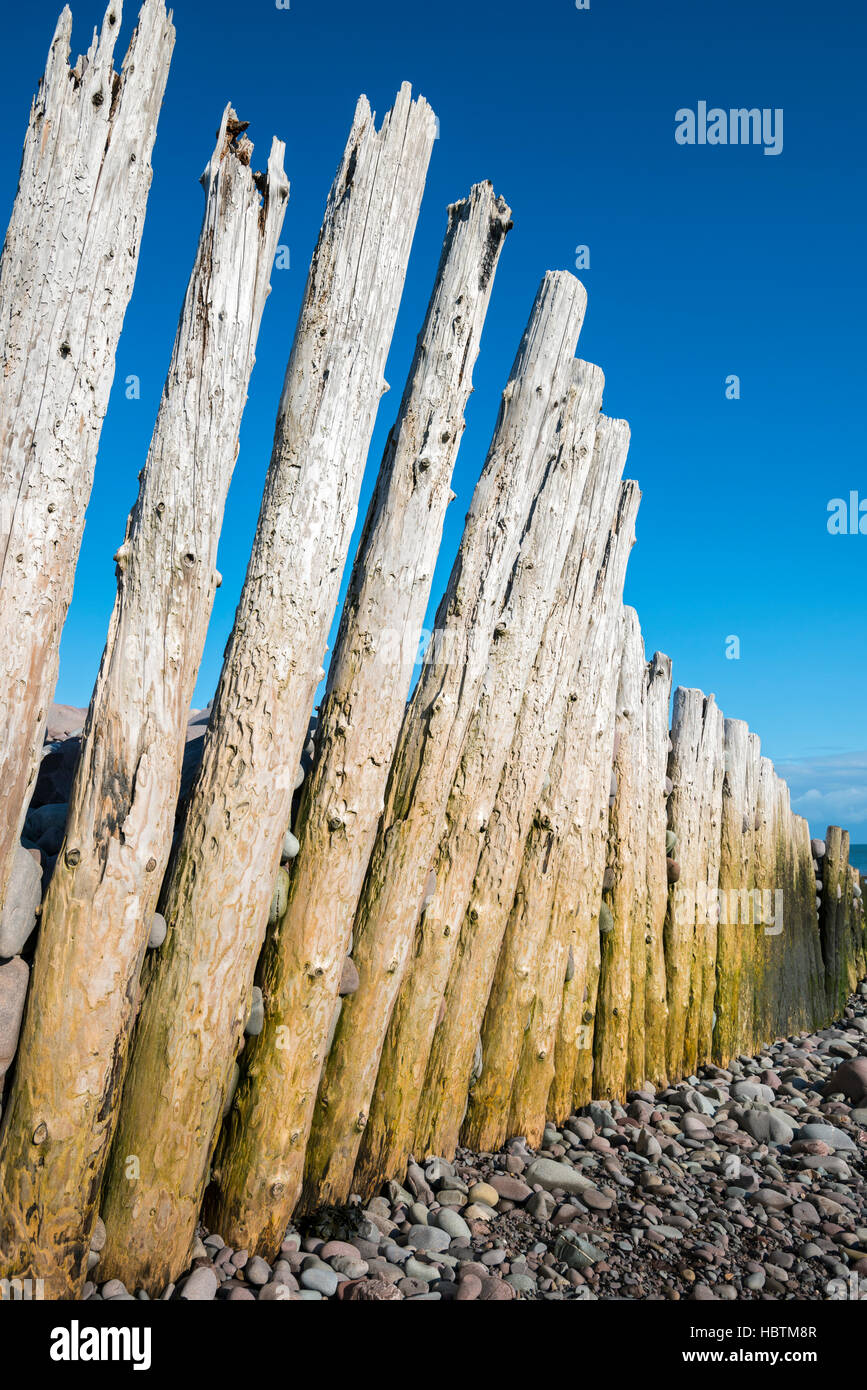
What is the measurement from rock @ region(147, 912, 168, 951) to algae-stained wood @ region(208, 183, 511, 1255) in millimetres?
428

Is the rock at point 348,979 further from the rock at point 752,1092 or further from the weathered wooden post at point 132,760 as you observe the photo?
the rock at point 752,1092

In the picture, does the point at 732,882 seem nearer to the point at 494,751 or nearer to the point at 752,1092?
the point at 752,1092

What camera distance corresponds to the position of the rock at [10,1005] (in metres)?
2.39

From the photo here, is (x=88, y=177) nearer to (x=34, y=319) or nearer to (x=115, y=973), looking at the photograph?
(x=34, y=319)

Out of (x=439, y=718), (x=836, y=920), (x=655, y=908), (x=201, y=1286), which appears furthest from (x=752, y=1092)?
(x=836, y=920)

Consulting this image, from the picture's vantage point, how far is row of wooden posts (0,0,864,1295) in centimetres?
238

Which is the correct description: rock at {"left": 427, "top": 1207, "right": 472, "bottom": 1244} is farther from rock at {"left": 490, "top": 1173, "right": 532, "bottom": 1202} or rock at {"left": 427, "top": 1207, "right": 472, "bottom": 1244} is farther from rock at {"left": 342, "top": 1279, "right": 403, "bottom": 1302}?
rock at {"left": 342, "top": 1279, "right": 403, "bottom": 1302}

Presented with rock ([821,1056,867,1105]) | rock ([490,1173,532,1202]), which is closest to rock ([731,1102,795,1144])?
rock ([821,1056,867,1105])

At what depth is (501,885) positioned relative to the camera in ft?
12.1

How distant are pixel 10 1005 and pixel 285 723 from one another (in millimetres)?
1136

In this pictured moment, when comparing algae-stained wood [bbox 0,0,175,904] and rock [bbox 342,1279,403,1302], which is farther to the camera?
rock [bbox 342,1279,403,1302]
